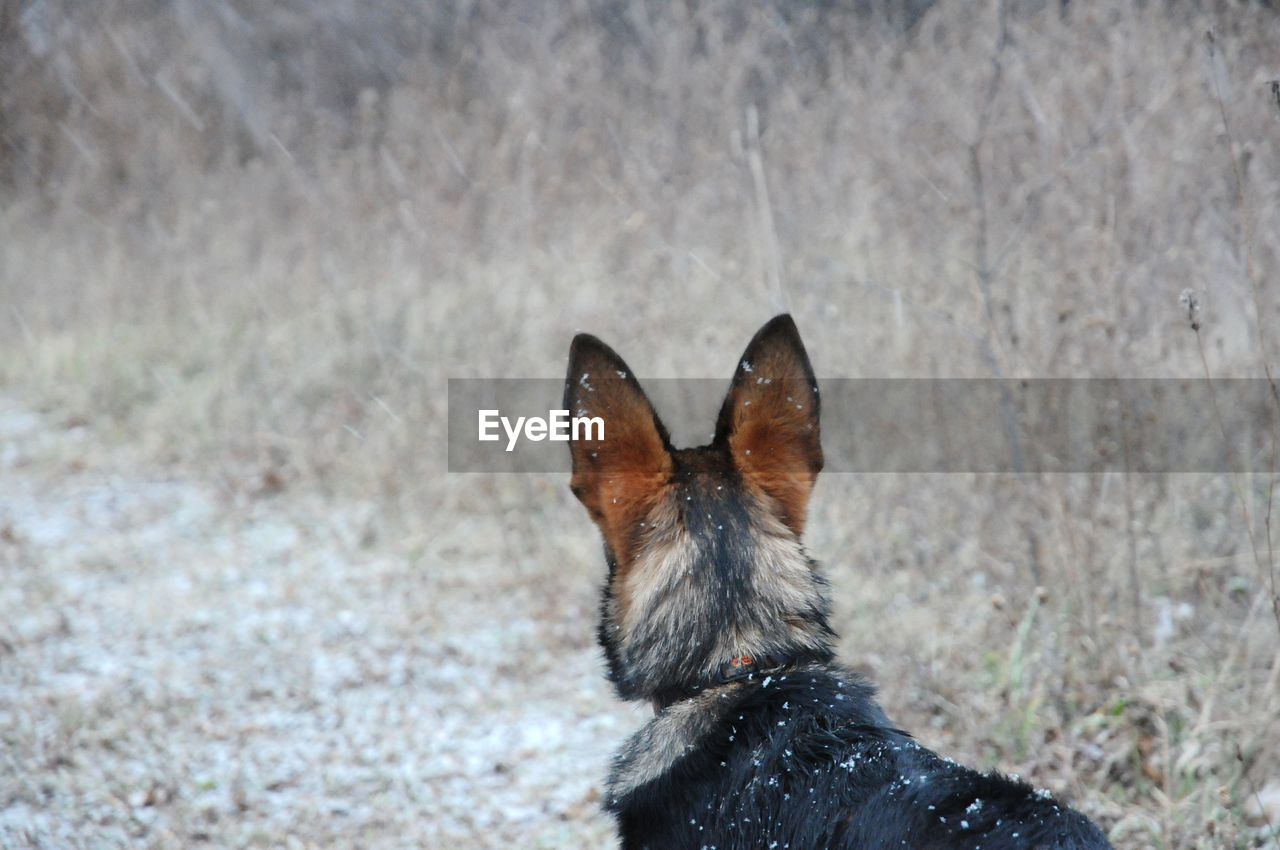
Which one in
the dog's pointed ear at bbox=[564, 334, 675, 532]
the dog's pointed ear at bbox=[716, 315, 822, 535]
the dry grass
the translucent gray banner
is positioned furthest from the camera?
the translucent gray banner

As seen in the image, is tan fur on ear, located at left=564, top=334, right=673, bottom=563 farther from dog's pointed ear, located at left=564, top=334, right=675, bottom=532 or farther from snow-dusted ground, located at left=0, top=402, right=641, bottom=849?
snow-dusted ground, located at left=0, top=402, right=641, bottom=849

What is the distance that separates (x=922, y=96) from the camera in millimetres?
7320

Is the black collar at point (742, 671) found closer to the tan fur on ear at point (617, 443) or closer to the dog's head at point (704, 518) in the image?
the dog's head at point (704, 518)

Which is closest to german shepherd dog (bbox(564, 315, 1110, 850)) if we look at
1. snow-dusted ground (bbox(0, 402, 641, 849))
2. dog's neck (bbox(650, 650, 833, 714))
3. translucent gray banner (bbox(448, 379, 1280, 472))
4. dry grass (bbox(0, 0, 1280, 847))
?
dog's neck (bbox(650, 650, 833, 714))

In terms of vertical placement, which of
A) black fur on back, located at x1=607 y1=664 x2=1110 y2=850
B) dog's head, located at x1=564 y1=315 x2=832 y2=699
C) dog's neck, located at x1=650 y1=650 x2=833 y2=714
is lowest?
black fur on back, located at x1=607 y1=664 x2=1110 y2=850

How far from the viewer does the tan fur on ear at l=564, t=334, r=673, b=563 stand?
8.84 feet

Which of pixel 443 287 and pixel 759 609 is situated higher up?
pixel 443 287

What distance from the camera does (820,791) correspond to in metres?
2.29

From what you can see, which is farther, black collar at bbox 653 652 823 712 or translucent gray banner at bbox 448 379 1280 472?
translucent gray banner at bbox 448 379 1280 472

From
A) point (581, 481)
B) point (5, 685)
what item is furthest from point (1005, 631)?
point (5, 685)

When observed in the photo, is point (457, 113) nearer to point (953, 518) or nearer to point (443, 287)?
point (443, 287)

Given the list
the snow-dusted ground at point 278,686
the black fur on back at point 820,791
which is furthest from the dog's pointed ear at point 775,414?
the snow-dusted ground at point 278,686

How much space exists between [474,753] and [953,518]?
9.25ft

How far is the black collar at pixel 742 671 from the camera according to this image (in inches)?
100
